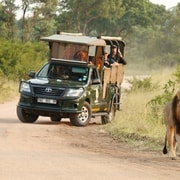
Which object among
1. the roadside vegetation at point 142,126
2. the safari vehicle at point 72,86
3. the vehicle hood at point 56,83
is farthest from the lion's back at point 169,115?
the vehicle hood at point 56,83

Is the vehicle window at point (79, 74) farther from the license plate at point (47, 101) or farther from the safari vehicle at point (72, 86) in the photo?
the license plate at point (47, 101)

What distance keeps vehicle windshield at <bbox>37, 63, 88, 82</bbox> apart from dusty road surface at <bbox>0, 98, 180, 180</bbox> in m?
2.55

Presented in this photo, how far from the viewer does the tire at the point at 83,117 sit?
652 inches

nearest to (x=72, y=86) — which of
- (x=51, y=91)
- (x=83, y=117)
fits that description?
(x=51, y=91)

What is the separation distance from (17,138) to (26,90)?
4.31 m

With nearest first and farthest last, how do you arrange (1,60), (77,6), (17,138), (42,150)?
(42,150)
(17,138)
(1,60)
(77,6)

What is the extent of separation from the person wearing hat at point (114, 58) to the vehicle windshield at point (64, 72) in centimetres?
175

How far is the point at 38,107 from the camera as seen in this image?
1647 cm

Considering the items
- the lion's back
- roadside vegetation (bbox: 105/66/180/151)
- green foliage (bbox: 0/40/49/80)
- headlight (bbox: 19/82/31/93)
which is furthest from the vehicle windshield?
green foliage (bbox: 0/40/49/80)

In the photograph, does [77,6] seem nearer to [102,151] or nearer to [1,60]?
[1,60]

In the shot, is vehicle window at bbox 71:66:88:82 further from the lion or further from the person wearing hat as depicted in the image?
the lion

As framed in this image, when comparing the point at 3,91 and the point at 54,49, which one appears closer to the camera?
the point at 54,49

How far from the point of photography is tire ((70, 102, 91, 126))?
1656 centimetres

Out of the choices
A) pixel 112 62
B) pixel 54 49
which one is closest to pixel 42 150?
pixel 54 49
